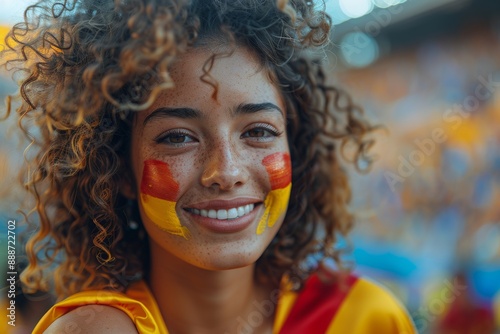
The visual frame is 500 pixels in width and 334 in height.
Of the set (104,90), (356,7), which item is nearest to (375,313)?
(104,90)

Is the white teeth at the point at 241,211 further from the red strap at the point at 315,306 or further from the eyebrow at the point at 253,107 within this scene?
the red strap at the point at 315,306

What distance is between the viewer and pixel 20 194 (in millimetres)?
1841

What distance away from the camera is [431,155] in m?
4.13

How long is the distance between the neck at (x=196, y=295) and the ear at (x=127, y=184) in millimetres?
189

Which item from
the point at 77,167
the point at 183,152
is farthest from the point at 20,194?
the point at 183,152

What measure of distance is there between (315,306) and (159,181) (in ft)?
2.47

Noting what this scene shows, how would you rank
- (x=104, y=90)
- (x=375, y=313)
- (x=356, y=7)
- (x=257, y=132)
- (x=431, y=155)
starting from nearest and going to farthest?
(x=104, y=90), (x=257, y=132), (x=375, y=313), (x=431, y=155), (x=356, y=7)

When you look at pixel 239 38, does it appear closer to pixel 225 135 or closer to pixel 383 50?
pixel 225 135

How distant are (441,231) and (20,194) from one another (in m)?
2.87

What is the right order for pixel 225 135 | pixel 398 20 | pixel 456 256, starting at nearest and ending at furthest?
pixel 225 135 → pixel 456 256 → pixel 398 20

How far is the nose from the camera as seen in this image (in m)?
1.41

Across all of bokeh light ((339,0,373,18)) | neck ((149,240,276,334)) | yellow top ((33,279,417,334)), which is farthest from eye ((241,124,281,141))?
bokeh light ((339,0,373,18))

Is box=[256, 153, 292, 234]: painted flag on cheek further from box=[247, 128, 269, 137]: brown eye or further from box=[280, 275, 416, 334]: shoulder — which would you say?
box=[280, 275, 416, 334]: shoulder

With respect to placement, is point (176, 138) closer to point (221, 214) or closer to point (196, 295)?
point (221, 214)
